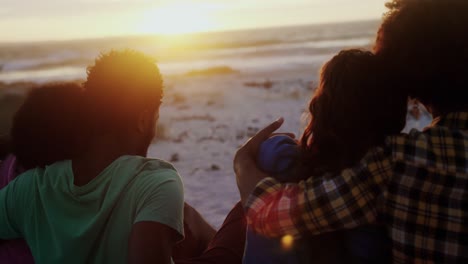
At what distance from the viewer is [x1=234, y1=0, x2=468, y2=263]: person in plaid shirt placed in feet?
6.07

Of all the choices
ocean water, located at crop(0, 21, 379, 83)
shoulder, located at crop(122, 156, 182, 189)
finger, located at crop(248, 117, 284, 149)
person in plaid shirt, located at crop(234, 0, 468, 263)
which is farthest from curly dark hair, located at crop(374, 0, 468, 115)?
shoulder, located at crop(122, 156, 182, 189)

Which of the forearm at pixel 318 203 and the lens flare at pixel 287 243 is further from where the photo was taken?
the lens flare at pixel 287 243

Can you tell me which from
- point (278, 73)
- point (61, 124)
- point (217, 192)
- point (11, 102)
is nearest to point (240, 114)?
point (11, 102)

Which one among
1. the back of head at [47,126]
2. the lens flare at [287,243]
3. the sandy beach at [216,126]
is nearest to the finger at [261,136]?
the sandy beach at [216,126]

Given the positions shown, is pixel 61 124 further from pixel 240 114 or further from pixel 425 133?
pixel 240 114

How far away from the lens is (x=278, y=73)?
73.0 feet

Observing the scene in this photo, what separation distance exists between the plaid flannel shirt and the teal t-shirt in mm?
422

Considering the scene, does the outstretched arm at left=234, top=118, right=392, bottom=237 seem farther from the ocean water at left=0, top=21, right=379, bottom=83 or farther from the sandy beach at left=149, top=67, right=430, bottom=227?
the ocean water at left=0, top=21, right=379, bottom=83

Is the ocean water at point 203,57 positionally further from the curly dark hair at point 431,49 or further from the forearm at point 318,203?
the forearm at point 318,203

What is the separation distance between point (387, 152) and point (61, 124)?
126 cm

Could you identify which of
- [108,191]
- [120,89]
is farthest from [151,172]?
[120,89]

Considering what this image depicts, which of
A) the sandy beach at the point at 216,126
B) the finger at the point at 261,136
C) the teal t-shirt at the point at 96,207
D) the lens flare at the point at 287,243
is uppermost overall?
the finger at the point at 261,136

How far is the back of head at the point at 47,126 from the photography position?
228 centimetres

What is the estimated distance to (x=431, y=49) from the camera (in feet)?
6.26
